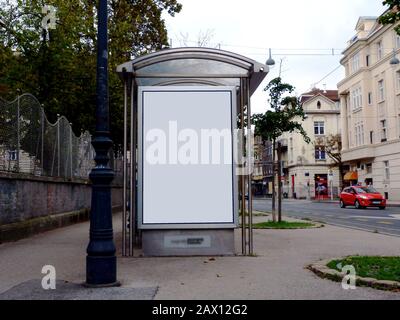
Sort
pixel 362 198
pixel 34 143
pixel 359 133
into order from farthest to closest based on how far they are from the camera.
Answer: pixel 359 133
pixel 362 198
pixel 34 143

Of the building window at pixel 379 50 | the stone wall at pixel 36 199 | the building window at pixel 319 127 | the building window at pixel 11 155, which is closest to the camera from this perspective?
the stone wall at pixel 36 199

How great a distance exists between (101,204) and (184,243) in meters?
2.99

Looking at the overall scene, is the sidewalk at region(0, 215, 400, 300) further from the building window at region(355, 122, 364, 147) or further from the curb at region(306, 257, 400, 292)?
the building window at region(355, 122, 364, 147)

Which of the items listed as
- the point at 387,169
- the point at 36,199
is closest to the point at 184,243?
the point at 36,199

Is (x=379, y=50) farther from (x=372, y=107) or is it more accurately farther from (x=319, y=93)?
(x=319, y=93)

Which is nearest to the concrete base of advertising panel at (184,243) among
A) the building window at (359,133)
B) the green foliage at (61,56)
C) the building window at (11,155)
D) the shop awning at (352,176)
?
the building window at (11,155)

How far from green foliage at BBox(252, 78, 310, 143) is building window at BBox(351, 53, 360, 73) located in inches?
1480

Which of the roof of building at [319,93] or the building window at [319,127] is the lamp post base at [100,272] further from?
the roof of building at [319,93]

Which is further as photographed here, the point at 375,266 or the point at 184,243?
the point at 184,243

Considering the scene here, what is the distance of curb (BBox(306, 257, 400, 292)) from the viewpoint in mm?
6469

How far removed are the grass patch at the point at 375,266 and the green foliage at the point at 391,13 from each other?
10.9 ft

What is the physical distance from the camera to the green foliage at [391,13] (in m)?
7.21

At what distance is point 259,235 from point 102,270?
26.3 feet

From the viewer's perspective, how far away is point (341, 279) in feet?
23.0
